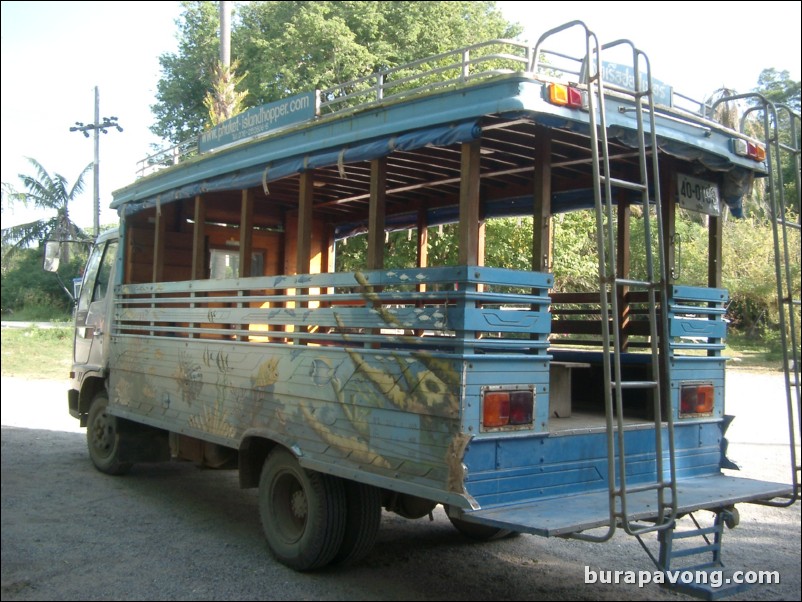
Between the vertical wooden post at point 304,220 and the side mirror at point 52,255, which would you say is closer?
the vertical wooden post at point 304,220

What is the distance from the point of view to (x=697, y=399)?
539cm

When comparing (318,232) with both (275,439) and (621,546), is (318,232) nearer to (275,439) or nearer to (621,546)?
(275,439)

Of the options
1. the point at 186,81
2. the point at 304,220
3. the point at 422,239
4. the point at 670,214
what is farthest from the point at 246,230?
the point at 186,81

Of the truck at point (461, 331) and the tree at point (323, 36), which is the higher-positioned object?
the tree at point (323, 36)

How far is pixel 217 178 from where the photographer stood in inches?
261

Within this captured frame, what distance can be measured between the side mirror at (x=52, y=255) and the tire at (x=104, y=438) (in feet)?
4.69

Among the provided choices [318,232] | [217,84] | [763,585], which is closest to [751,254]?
[217,84]

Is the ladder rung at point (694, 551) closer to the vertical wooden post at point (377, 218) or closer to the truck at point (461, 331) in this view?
the truck at point (461, 331)

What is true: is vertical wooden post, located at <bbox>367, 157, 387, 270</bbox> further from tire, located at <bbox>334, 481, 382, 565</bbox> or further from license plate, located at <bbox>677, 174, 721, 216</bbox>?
license plate, located at <bbox>677, 174, 721, 216</bbox>

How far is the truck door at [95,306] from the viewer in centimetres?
827

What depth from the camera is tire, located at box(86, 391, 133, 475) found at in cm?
Result: 789

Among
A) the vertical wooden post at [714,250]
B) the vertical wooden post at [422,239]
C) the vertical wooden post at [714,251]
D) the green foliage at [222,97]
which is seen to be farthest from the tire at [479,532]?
the green foliage at [222,97]

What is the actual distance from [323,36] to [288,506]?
19238 millimetres

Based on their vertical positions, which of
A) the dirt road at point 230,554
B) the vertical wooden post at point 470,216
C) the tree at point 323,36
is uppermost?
the tree at point 323,36
